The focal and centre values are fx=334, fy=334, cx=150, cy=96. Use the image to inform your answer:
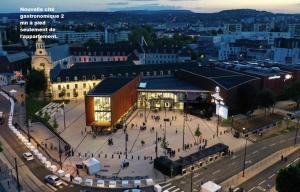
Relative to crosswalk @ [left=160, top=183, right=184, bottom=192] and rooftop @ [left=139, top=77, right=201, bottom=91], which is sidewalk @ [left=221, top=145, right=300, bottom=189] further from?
rooftop @ [left=139, top=77, right=201, bottom=91]

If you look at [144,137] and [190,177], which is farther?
[144,137]

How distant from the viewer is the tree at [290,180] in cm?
4219

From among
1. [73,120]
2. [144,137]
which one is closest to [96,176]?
[144,137]

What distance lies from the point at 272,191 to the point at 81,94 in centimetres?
7250

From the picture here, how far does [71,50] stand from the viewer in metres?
154

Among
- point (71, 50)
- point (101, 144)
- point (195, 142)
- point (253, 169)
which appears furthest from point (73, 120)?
point (71, 50)

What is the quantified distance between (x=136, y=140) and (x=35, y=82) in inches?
1733

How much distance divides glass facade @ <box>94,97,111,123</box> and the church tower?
41.8 meters

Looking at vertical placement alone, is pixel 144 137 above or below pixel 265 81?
below

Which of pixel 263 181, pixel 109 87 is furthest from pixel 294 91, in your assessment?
pixel 109 87

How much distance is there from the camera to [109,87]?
8400 centimetres

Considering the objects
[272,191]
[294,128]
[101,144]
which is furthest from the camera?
[294,128]

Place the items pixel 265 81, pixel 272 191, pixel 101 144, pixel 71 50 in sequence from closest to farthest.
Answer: pixel 272 191 < pixel 101 144 < pixel 265 81 < pixel 71 50

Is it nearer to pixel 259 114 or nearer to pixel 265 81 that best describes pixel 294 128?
pixel 259 114
